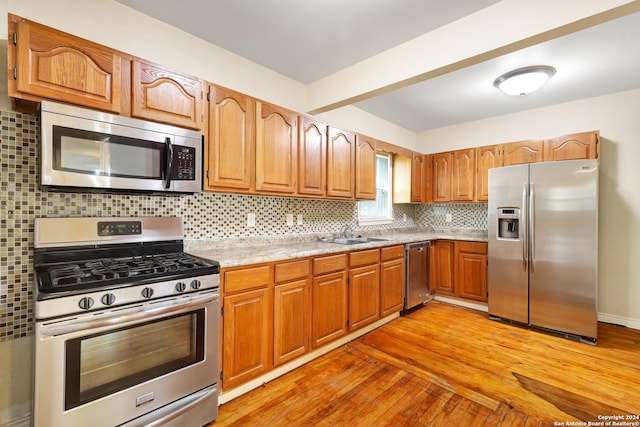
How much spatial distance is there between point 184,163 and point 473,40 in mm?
2106

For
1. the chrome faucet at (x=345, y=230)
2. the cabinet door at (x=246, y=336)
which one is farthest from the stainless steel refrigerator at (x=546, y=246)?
the cabinet door at (x=246, y=336)

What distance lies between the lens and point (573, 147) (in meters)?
3.28

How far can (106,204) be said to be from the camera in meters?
1.86

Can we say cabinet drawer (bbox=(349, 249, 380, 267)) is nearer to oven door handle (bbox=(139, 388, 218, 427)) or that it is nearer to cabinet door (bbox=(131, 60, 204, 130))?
oven door handle (bbox=(139, 388, 218, 427))

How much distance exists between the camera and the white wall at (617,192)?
3.18 meters

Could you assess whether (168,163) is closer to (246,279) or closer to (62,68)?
(62,68)

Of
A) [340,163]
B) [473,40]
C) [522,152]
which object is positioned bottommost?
[340,163]

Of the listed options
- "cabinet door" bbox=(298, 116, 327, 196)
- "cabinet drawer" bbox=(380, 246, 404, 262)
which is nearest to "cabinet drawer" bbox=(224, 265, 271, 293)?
"cabinet door" bbox=(298, 116, 327, 196)

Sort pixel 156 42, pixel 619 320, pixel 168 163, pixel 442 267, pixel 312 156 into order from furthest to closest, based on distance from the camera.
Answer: pixel 442 267
pixel 619 320
pixel 312 156
pixel 156 42
pixel 168 163

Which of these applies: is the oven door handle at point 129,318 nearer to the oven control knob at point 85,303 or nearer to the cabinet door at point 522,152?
the oven control knob at point 85,303

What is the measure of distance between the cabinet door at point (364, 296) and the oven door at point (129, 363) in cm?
137

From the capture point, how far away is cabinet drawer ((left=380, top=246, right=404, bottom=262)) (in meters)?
3.08

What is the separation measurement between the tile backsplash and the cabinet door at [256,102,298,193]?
0.35m

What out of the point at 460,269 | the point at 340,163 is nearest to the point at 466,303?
the point at 460,269
